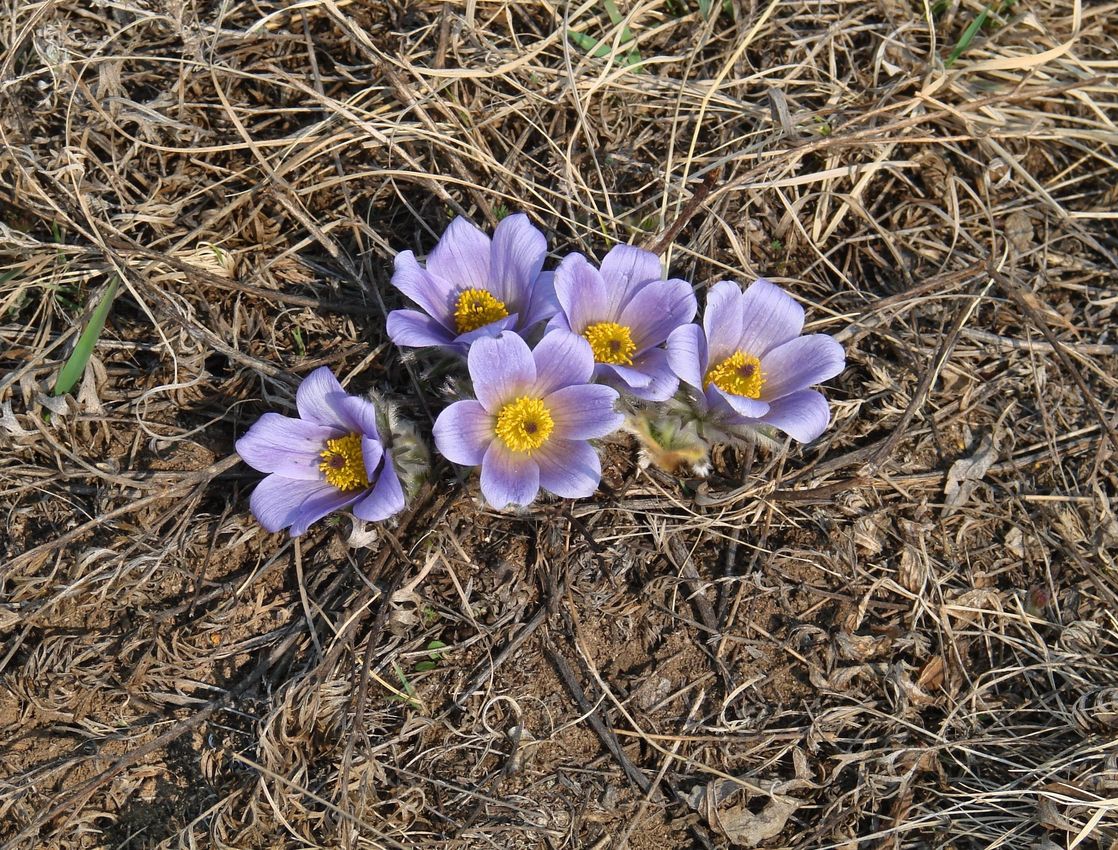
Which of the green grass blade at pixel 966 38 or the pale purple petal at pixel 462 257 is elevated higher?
the green grass blade at pixel 966 38

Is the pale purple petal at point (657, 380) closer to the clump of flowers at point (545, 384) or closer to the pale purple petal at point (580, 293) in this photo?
the clump of flowers at point (545, 384)

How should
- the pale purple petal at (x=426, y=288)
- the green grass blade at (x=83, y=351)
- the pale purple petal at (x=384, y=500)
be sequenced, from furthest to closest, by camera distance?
1. the green grass blade at (x=83, y=351)
2. the pale purple petal at (x=426, y=288)
3. the pale purple petal at (x=384, y=500)

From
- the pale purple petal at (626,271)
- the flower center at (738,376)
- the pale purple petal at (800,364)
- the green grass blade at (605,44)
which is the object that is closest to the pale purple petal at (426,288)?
the pale purple petal at (626,271)

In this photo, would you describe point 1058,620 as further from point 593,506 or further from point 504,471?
point 504,471

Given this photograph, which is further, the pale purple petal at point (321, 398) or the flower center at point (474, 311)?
the flower center at point (474, 311)

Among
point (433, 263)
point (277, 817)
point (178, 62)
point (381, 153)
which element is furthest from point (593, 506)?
point (178, 62)

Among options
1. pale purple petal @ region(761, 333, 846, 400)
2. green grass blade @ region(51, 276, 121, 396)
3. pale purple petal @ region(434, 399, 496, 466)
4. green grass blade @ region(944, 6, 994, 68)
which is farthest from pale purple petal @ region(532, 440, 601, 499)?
green grass blade @ region(944, 6, 994, 68)

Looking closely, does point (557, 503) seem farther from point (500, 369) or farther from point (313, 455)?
point (313, 455)

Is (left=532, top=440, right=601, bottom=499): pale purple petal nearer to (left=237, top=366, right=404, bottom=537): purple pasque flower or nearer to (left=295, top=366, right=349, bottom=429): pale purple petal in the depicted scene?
(left=237, top=366, right=404, bottom=537): purple pasque flower
